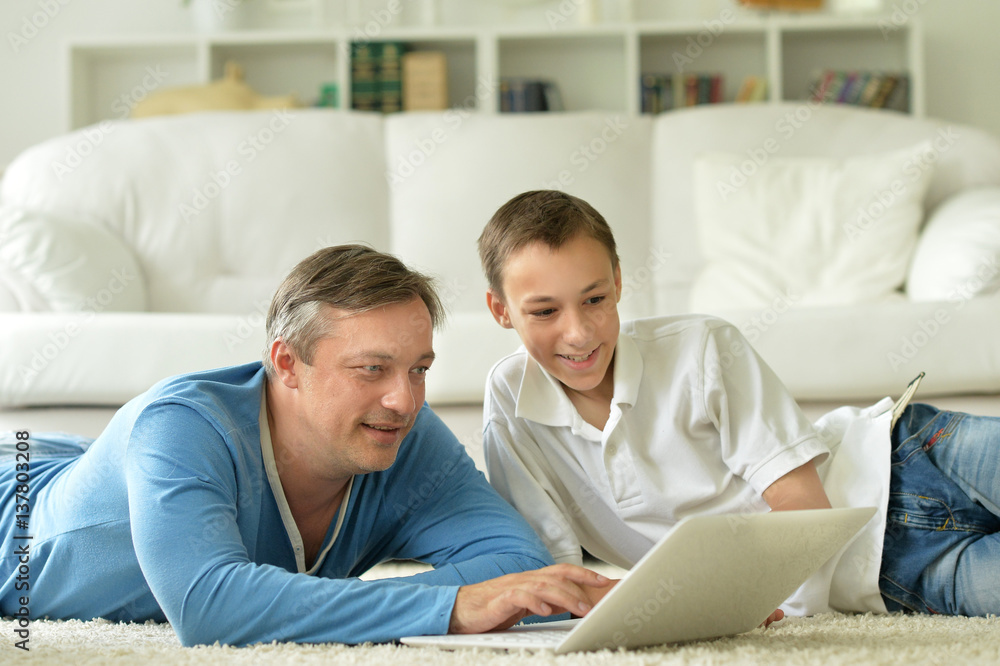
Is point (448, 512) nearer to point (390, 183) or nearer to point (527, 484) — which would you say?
point (527, 484)

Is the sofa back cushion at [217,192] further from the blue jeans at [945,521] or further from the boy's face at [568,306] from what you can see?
the blue jeans at [945,521]

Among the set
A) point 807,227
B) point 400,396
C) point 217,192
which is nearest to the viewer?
point 400,396

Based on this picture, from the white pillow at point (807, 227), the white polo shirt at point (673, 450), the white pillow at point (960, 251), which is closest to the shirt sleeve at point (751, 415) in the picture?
the white polo shirt at point (673, 450)

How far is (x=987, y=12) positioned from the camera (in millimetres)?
3668

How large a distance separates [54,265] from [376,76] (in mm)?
1823

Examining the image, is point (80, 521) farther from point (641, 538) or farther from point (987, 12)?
point (987, 12)

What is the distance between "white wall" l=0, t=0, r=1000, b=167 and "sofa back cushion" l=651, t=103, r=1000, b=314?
1093mm

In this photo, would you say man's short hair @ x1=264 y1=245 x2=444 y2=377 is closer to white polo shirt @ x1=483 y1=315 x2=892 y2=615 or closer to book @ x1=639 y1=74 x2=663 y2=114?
white polo shirt @ x1=483 y1=315 x2=892 y2=615

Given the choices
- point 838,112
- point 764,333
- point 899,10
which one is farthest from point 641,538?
point 899,10

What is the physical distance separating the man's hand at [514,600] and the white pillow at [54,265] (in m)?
1.63

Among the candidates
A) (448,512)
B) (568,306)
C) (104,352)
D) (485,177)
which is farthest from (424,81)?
(448,512)

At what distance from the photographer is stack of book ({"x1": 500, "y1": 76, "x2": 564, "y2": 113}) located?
3607mm

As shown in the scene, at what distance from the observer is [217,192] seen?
106 inches

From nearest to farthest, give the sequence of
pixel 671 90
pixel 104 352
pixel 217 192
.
A: 1. pixel 104 352
2. pixel 217 192
3. pixel 671 90
